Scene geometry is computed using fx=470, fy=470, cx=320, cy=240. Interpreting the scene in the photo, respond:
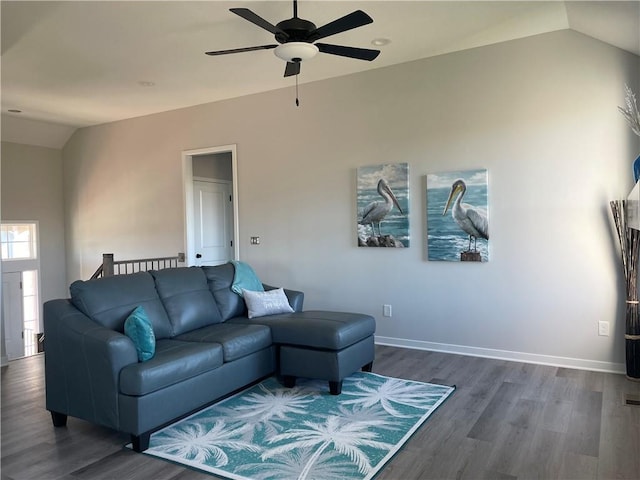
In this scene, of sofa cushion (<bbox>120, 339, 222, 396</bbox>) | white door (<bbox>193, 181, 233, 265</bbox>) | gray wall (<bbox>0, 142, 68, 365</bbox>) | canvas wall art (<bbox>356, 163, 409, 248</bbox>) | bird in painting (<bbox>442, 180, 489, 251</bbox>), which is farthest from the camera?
gray wall (<bbox>0, 142, 68, 365</bbox>)

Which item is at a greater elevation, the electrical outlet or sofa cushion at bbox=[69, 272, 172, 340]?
sofa cushion at bbox=[69, 272, 172, 340]

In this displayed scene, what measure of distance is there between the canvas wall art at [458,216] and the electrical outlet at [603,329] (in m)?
1.06

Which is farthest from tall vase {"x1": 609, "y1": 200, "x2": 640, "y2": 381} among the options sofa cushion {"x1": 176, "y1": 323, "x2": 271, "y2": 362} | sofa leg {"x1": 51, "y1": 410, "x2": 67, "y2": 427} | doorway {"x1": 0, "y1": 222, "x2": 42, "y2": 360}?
doorway {"x1": 0, "y1": 222, "x2": 42, "y2": 360}

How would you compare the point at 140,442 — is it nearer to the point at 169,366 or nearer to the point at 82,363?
the point at 169,366

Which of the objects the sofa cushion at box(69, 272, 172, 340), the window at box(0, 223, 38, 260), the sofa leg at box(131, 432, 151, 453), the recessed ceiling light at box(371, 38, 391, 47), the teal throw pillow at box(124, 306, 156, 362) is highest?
the recessed ceiling light at box(371, 38, 391, 47)

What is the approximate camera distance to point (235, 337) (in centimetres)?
341

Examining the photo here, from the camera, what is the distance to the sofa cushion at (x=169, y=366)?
2678mm

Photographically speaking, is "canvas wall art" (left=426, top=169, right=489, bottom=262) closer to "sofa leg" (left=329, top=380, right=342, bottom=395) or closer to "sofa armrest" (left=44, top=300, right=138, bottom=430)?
"sofa leg" (left=329, top=380, right=342, bottom=395)

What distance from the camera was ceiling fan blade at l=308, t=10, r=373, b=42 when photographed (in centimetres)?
272

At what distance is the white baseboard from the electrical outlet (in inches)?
9.5

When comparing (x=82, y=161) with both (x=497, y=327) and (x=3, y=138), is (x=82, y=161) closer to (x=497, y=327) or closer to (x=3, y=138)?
(x=3, y=138)

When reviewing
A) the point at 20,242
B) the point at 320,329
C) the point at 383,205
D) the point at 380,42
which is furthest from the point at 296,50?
the point at 20,242

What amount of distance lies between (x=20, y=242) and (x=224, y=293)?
522 cm

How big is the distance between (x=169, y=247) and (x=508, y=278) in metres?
4.47
